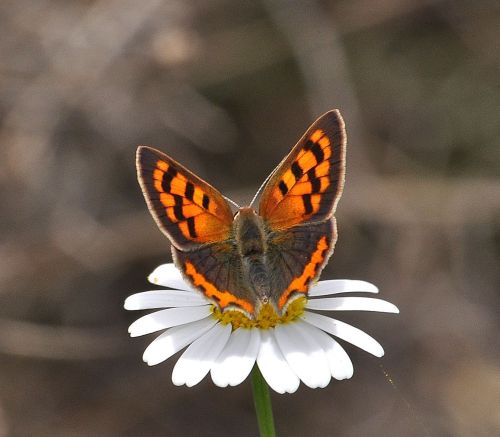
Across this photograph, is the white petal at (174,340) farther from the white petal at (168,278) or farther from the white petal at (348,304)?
the white petal at (348,304)

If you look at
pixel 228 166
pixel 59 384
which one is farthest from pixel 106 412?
pixel 228 166

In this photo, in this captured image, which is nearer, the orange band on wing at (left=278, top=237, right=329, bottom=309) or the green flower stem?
the green flower stem

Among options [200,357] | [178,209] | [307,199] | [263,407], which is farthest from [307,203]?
[263,407]

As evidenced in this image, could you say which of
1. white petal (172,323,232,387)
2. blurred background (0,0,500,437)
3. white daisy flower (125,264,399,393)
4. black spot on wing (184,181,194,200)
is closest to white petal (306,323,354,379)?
white daisy flower (125,264,399,393)

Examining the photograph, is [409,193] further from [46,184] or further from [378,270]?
[46,184]

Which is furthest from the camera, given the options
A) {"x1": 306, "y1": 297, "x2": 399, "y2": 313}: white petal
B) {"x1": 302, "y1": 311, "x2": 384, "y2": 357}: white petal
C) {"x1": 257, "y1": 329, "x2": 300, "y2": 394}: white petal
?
{"x1": 306, "y1": 297, "x2": 399, "y2": 313}: white petal

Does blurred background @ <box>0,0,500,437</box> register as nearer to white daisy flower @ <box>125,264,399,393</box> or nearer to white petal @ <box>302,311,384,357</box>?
white daisy flower @ <box>125,264,399,393</box>

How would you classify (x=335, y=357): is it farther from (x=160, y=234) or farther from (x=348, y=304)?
(x=160, y=234)
